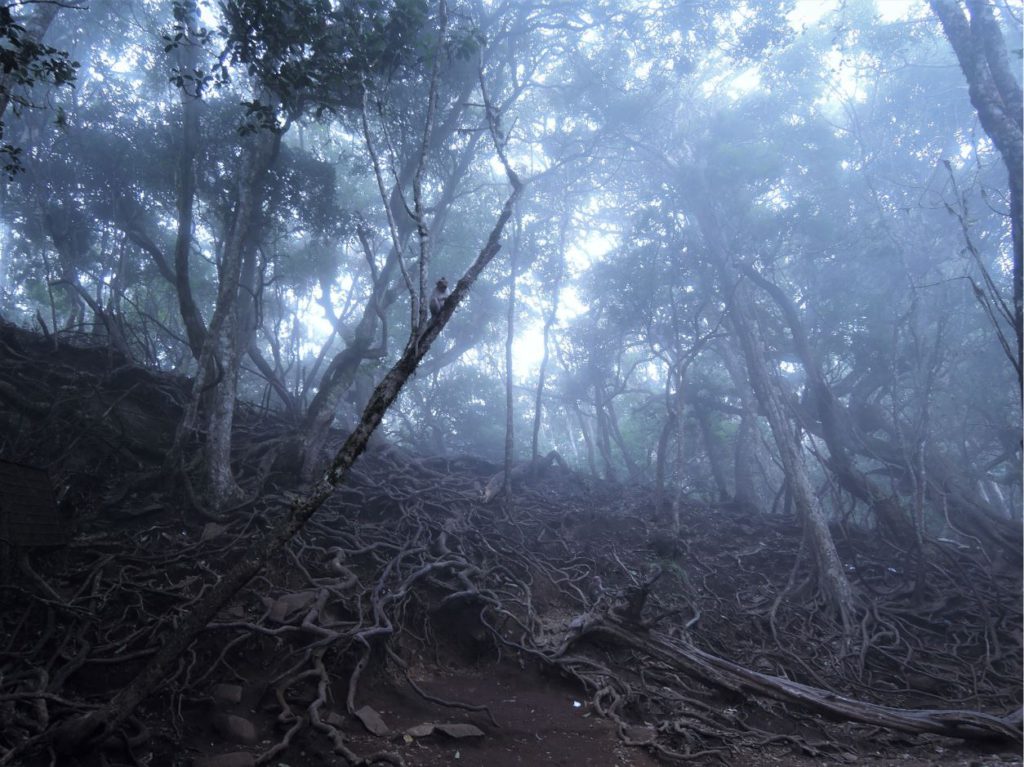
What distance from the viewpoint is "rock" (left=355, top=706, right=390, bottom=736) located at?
13.8 feet

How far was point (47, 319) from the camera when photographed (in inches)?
660

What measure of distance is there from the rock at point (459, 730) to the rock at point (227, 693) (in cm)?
151

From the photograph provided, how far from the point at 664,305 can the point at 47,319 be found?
18238mm

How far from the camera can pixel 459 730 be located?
436 cm

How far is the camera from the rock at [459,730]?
14.2ft

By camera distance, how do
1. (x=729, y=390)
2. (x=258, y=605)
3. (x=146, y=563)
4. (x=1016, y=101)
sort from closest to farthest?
(x=1016, y=101), (x=258, y=605), (x=146, y=563), (x=729, y=390)

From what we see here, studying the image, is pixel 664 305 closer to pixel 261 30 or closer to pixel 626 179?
pixel 626 179

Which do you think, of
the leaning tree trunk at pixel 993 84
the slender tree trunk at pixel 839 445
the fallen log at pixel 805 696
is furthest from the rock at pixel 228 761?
the slender tree trunk at pixel 839 445

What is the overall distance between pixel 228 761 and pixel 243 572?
161 cm

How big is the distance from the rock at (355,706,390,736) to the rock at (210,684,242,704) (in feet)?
2.92

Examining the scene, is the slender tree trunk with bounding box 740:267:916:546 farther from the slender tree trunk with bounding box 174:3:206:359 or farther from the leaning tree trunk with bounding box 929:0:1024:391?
the slender tree trunk with bounding box 174:3:206:359

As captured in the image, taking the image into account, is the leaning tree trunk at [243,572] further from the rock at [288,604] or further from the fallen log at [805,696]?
the fallen log at [805,696]

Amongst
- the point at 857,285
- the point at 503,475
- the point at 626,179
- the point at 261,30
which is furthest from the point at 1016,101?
the point at 626,179

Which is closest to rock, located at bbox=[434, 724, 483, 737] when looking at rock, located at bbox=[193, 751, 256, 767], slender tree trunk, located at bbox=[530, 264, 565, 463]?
rock, located at bbox=[193, 751, 256, 767]
